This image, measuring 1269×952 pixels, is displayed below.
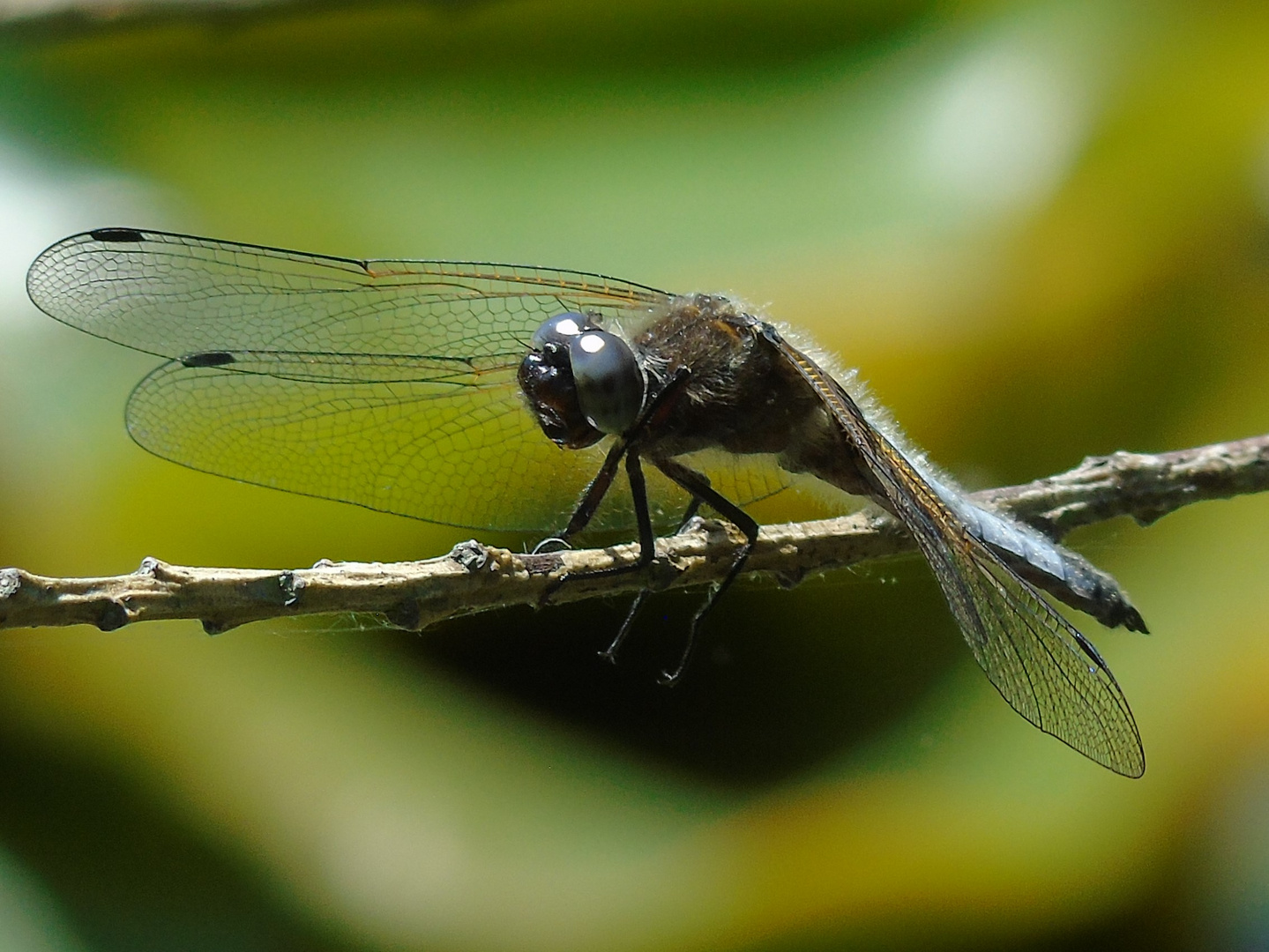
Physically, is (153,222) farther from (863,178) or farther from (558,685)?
(863,178)

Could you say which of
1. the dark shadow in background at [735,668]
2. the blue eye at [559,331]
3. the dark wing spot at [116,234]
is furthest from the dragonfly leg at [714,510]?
the dark wing spot at [116,234]

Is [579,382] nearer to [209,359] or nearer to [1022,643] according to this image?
[209,359]

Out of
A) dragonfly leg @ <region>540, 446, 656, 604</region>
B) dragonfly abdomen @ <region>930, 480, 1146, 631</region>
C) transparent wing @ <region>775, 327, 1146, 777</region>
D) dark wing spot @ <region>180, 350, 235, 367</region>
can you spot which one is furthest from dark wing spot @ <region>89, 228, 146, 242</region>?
dragonfly abdomen @ <region>930, 480, 1146, 631</region>

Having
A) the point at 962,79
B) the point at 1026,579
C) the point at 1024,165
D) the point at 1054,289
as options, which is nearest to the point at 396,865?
the point at 1026,579

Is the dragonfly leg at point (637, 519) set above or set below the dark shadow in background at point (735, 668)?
above

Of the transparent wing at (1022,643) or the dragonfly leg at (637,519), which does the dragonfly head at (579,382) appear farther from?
the transparent wing at (1022,643)

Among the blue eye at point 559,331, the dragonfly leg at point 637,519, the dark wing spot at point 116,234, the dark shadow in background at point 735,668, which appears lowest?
the dark shadow in background at point 735,668
